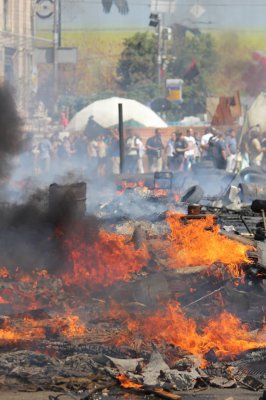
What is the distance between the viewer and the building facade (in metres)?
41.6

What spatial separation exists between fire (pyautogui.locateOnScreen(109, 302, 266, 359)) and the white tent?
22.8m

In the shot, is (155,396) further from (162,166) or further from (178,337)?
(162,166)

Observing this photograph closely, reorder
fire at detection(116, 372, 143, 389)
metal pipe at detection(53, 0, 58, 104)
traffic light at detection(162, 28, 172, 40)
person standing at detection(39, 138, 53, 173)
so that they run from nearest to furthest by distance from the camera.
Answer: fire at detection(116, 372, 143, 389), person standing at detection(39, 138, 53, 173), metal pipe at detection(53, 0, 58, 104), traffic light at detection(162, 28, 172, 40)

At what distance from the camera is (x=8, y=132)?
48.3 feet

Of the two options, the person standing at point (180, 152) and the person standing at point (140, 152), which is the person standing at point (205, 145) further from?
the person standing at point (140, 152)

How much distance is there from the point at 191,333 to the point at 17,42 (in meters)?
35.2

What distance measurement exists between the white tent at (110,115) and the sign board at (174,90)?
16.8ft

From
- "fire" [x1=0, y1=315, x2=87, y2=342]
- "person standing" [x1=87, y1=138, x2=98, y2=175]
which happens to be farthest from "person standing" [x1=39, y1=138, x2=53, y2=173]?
"fire" [x1=0, y1=315, x2=87, y2=342]

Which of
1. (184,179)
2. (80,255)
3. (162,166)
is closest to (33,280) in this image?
(80,255)

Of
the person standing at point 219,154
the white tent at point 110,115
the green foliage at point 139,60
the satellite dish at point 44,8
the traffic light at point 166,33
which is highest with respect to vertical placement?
the satellite dish at point 44,8

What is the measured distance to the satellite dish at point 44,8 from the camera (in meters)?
42.8

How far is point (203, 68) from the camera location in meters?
46.9

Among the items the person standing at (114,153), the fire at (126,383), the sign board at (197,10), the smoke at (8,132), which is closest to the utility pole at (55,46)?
the sign board at (197,10)

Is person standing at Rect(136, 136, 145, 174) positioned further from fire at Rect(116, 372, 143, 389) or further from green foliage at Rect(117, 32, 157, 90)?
green foliage at Rect(117, 32, 157, 90)
